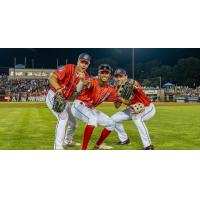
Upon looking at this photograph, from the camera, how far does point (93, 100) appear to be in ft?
20.6

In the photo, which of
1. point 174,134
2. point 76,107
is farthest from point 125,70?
point 174,134

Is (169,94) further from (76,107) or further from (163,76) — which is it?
(76,107)

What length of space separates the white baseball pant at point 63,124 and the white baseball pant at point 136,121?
0.77m

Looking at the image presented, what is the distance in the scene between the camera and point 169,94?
1228 centimetres

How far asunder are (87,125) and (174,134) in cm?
256

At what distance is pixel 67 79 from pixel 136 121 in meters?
1.48

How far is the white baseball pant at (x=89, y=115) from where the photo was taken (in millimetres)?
6184

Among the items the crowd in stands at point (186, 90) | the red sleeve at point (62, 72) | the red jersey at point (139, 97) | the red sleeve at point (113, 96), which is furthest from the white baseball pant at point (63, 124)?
the crowd in stands at point (186, 90)

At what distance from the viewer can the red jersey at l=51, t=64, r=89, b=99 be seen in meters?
6.18

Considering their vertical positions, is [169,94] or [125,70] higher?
[125,70]

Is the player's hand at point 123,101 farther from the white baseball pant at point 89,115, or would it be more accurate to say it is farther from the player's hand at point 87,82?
the player's hand at point 87,82

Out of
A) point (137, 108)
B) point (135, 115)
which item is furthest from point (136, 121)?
point (137, 108)

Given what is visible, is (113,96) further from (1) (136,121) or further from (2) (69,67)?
(2) (69,67)

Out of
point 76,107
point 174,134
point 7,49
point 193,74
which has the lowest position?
point 174,134
